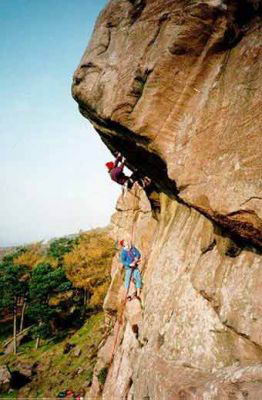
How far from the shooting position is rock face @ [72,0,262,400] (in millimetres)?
6820

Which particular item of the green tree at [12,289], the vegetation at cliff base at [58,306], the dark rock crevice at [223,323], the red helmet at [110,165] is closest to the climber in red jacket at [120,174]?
the red helmet at [110,165]

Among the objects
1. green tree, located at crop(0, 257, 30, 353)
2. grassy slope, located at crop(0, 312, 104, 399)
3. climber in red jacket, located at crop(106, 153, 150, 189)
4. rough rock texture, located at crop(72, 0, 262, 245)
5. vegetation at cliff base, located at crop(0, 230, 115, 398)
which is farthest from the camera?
green tree, located at crop(0, 257, 30, 353)

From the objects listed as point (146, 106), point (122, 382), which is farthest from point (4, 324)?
point (146, 106)

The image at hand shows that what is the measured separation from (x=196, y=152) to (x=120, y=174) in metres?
6.94

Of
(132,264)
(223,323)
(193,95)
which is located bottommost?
(223,323)

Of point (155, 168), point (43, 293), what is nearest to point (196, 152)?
point (155, 168)

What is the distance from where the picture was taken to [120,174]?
14797 mm

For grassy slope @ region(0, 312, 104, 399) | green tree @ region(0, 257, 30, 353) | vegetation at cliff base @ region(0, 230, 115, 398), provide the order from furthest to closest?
green tree @ region(0, 257, 30, 353), vegetation at cliff base @ region(0, 230, 115, 398), grassy slope @ region(0, 312, 104, 399)

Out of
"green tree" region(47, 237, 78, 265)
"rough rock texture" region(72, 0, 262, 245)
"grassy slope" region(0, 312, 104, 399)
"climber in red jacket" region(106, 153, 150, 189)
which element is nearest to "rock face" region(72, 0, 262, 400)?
"rough rock texture" region(72, 0, 262, 245)

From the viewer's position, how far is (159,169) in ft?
36.9

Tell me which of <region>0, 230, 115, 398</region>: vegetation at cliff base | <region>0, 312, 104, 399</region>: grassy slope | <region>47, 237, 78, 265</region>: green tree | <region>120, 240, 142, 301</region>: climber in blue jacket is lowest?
<region>0, 312, 104, 399</region>: grassy slope

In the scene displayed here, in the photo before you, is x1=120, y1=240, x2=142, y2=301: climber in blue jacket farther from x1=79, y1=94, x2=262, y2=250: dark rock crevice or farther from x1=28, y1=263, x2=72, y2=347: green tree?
x1=28, y1=263, x2=72, y2=347: green tree

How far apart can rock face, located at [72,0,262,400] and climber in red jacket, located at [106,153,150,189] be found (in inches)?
116

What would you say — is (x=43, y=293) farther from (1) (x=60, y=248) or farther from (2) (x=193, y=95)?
(2) (x=193, y=95)
